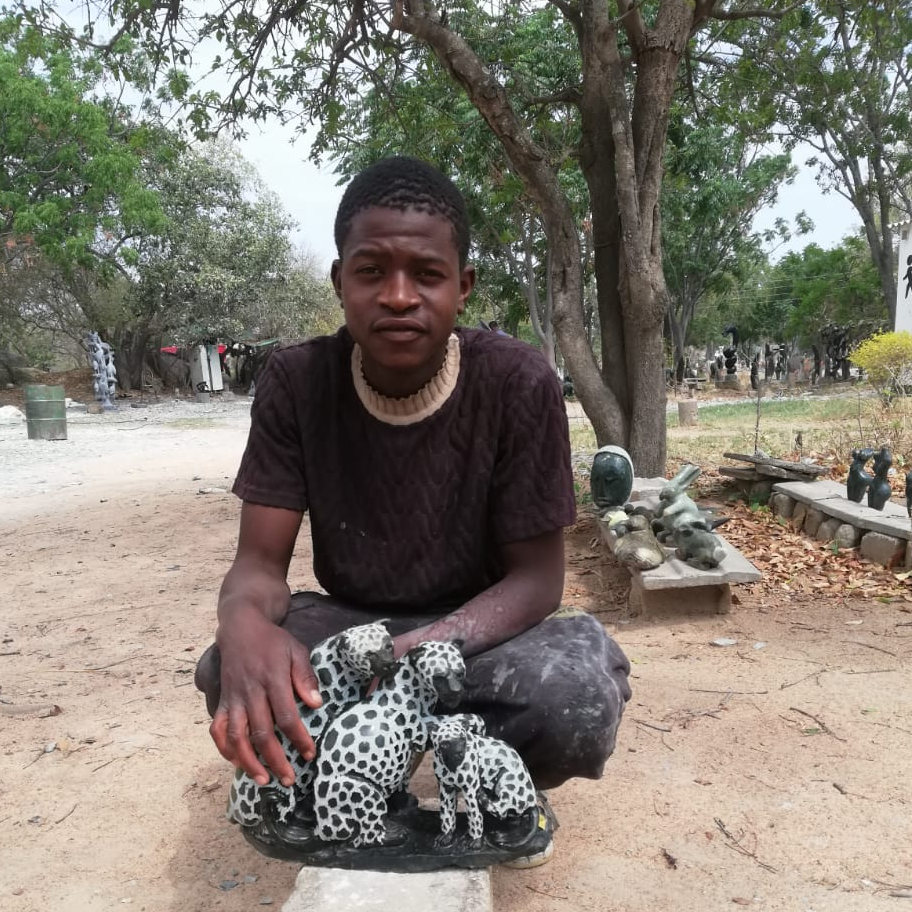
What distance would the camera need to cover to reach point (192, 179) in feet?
75.4

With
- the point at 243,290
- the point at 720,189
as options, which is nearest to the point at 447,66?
the point at 720,189

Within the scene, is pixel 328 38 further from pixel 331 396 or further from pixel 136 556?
pixel 331 396

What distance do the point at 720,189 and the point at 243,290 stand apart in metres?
13.1

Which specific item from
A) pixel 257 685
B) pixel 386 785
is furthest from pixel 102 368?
pixel 386 785

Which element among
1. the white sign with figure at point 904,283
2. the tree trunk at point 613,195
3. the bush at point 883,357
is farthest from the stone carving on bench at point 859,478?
the white sign with figure at point 904,283

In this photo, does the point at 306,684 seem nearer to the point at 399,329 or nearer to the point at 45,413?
the point at 399,329

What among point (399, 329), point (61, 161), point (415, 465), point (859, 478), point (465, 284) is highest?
point (61, 161)

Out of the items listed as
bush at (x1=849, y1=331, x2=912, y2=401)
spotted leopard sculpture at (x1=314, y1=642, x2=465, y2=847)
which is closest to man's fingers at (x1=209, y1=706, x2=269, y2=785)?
spotted leopard sculpture at (x1=314, y1=642, x2=465, y2=847)

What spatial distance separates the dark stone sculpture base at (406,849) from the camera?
1510mm

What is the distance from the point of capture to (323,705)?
5.11 ft

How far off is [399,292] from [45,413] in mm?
13703

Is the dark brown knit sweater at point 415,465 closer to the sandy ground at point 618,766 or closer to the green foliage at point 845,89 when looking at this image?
the sandy ground at point 618,766

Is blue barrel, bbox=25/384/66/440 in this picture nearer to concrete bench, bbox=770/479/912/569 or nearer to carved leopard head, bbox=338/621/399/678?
concrete bench, bbox=770/479/912/569

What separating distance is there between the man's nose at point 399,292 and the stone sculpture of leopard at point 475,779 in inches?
32.5
